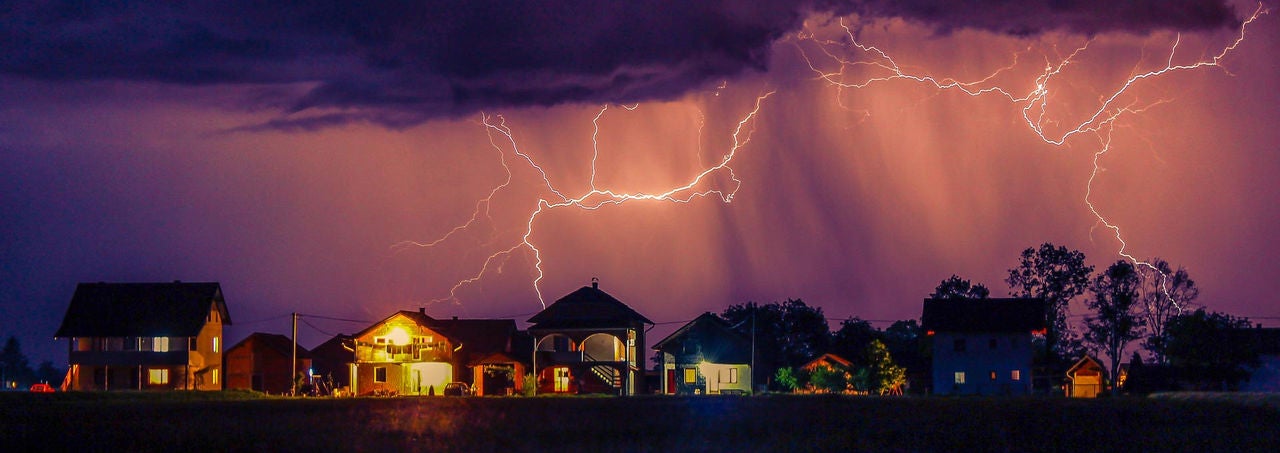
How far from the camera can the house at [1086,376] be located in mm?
85438

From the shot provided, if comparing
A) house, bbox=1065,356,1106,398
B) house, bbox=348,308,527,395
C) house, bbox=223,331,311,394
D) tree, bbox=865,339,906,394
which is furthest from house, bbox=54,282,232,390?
house, bbox=1065,356,1106,398

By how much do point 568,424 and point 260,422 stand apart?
7.58m

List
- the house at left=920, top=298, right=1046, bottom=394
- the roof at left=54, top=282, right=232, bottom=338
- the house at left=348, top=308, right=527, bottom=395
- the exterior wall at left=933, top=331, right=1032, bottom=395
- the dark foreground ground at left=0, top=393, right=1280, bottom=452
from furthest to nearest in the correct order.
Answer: the house at left=348, top=308, right=527, bottom=395 < the house at left=920, top=298, right=1046, bottom=394 < the exterior wall at left=933, top=331, right=1032, bottom=395 < the roof at left=54, top=282, right=232, bottom=338 < the dark foreground ground at left=0, top=393, right=1280, bottom=452

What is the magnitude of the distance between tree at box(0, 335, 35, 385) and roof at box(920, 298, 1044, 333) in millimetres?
100707

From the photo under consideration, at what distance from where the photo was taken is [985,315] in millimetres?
84188

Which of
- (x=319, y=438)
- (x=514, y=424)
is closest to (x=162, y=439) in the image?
(x=319, y=438)

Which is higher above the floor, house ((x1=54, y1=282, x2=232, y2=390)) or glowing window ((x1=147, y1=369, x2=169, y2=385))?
house ((x1=54, y1=282, x2=232, y2=390))

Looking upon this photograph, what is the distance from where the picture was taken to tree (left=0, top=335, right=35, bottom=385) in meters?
150

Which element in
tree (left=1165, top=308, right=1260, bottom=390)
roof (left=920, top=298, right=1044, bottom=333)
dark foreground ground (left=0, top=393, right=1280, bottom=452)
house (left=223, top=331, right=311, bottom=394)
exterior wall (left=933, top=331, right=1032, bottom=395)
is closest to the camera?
dark foreground ground (left=0, top=393, right=1280, bottom=452)

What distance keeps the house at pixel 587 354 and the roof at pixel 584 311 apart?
0.06 meters

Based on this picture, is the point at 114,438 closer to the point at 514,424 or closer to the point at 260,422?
the point at 260,422

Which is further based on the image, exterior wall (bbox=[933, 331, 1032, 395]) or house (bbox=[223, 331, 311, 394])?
house (bbox=[223, 331, 311, 394])

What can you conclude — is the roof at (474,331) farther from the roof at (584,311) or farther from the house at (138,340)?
the house at (138,340)

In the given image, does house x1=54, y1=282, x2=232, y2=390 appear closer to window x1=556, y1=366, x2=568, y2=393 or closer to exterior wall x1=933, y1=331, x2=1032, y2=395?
window x1=556, y1=366, x2=568, y2=393
